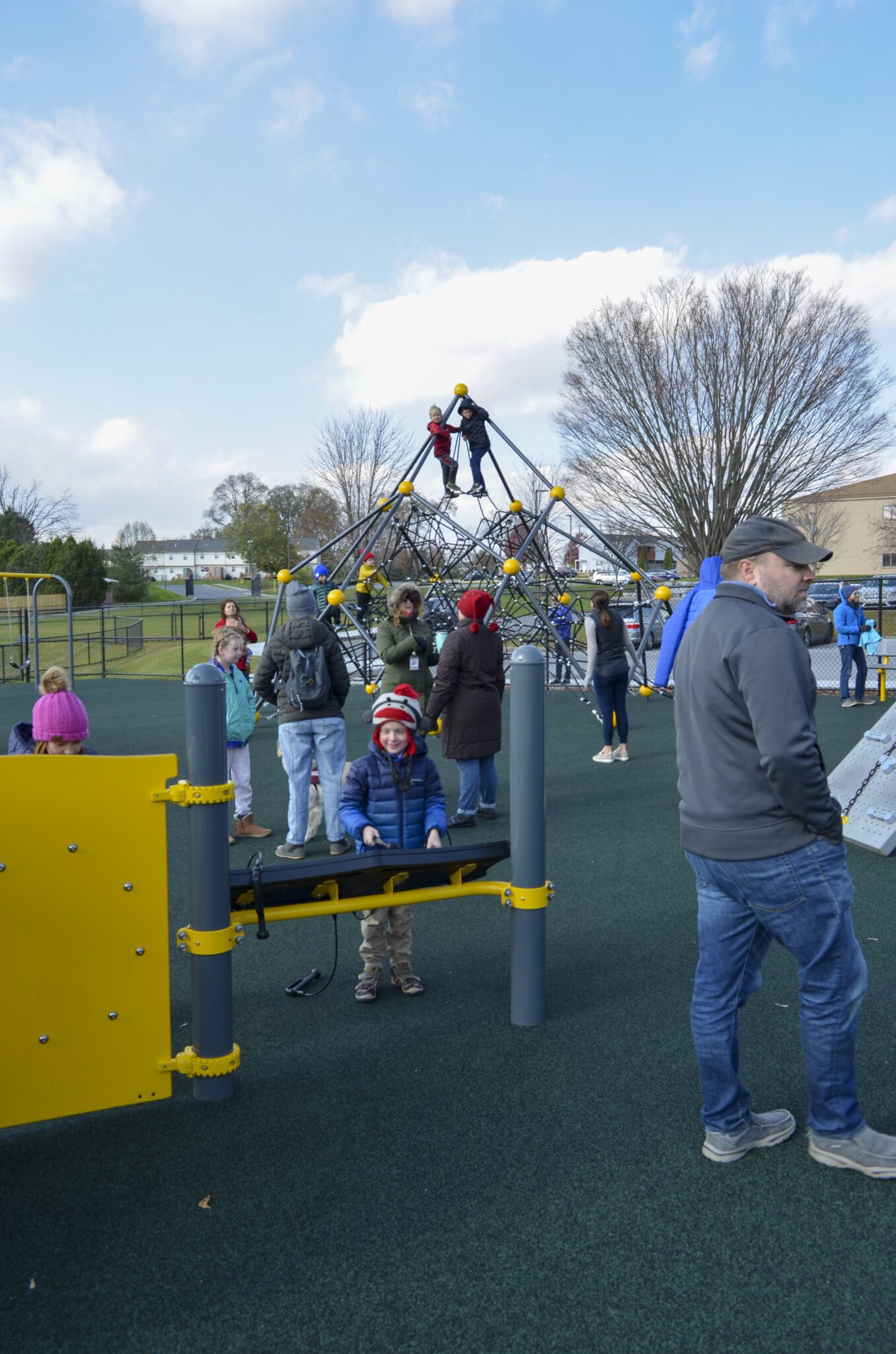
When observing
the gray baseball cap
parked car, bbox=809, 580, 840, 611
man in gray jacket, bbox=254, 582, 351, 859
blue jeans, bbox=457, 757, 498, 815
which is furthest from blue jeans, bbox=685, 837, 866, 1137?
parked car, bbox=809, 580, 840, 611

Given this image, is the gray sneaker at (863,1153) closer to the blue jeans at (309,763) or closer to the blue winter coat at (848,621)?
the blue jeans at (309,763)

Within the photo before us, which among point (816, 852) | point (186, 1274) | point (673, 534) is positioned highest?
point (673, 534)

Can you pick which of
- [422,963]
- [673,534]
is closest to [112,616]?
[673,534]

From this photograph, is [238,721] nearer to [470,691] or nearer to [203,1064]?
[470,691]

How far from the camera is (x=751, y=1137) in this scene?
3.03 m

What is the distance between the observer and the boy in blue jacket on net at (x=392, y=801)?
165 inches

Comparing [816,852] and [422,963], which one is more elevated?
[816,852]

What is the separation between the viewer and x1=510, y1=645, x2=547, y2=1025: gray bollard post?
3875 mm

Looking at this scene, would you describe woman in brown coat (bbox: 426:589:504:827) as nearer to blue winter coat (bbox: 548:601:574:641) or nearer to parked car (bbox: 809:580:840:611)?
blue winter coat (bbox: 548:601:574:641)

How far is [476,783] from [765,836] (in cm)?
486

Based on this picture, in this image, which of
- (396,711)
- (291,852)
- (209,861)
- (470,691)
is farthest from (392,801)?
(470,691)

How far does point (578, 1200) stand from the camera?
281 centimetres

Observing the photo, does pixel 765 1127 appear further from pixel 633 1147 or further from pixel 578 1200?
pixel 578 1200

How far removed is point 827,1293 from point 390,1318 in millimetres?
1052
